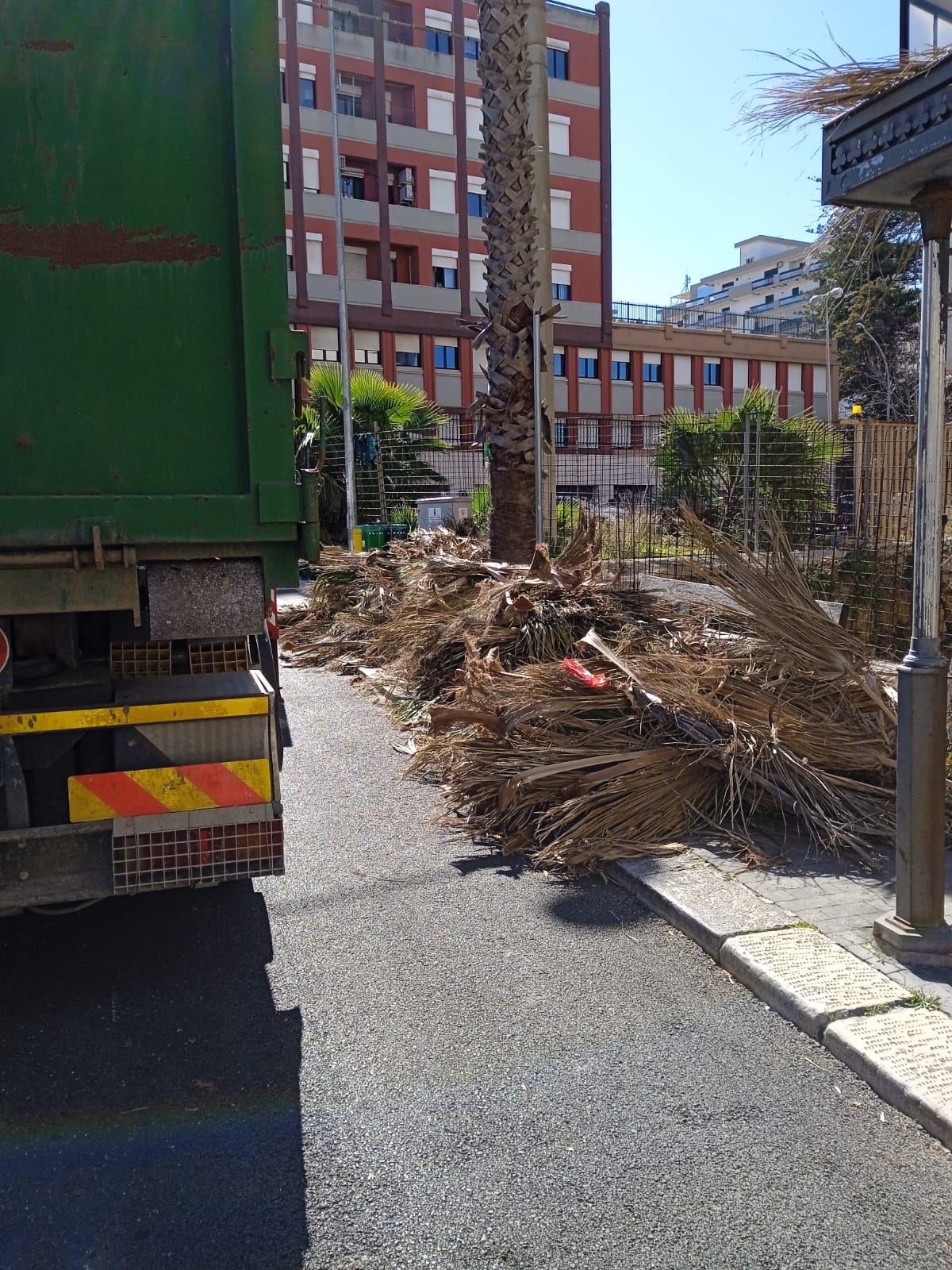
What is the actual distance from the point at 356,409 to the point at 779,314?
58.5 meters

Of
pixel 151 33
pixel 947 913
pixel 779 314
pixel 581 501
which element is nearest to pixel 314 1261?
pixel 947 913

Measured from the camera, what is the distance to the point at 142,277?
3512mm

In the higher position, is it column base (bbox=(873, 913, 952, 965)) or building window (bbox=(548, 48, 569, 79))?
building window (bbox=(548, 48, 569, 79))

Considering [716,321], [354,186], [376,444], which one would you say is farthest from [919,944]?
[716,321]

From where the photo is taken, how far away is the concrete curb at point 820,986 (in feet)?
10.4

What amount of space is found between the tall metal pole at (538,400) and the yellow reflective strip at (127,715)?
681 cm

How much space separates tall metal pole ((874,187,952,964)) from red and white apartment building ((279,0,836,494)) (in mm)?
37038

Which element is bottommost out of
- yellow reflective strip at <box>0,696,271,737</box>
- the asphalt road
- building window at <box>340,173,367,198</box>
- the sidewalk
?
the asphalt road

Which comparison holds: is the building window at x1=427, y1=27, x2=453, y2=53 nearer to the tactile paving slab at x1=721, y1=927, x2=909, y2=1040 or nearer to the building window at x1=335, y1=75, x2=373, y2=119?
the building window at x1=335, y1=75, x2=373, y2=119

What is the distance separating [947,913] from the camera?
4.22 m

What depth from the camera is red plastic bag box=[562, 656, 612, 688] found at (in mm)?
5993

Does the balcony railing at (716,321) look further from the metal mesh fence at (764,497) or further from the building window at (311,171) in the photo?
the metal mesh fence at (764,497)

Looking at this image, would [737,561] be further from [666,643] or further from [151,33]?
[151,33]

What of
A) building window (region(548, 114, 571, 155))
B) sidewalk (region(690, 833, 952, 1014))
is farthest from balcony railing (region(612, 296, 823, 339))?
sidewalk (region(690, 833, 952, 1014))
